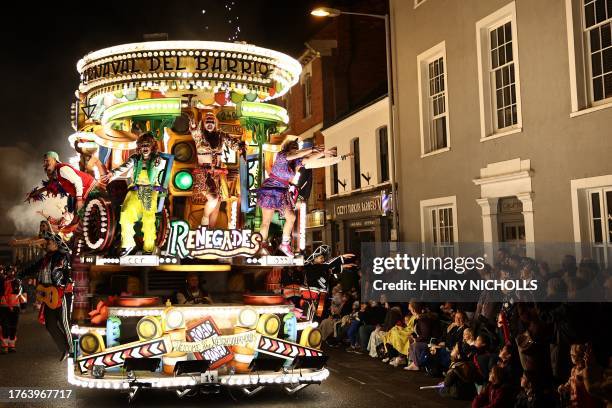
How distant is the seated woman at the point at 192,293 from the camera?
9461 mm

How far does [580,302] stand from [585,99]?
5163mm

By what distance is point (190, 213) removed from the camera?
10656 mm

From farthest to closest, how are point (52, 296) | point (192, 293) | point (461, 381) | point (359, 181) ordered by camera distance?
point (359, 181)
point (52, 296)
point (192, 293)
point (461, 381)

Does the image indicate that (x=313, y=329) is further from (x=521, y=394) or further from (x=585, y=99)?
(x=585, y=99)

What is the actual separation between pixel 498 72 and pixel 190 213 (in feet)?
25.4

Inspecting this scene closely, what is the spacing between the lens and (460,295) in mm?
12469

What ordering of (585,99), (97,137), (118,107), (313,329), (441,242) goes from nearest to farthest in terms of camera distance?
(313,329)
(118,107)
(97,137)
(585,99)
(441,242)

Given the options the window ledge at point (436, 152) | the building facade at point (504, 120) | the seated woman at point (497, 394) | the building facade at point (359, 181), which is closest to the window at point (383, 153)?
the building facade at point (359, 181)

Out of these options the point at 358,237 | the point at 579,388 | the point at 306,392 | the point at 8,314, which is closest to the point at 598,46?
the point at 579,388

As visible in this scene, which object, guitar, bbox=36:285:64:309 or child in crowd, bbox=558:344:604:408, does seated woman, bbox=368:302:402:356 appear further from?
child in crowd, bbox=558:344:604:408

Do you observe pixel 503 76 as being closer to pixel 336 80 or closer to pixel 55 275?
pixel 55 275

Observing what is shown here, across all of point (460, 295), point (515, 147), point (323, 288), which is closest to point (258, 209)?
point (323, 288)

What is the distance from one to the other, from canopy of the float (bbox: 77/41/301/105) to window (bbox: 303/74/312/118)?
795 inches

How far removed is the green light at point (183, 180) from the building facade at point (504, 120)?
6799 mm
